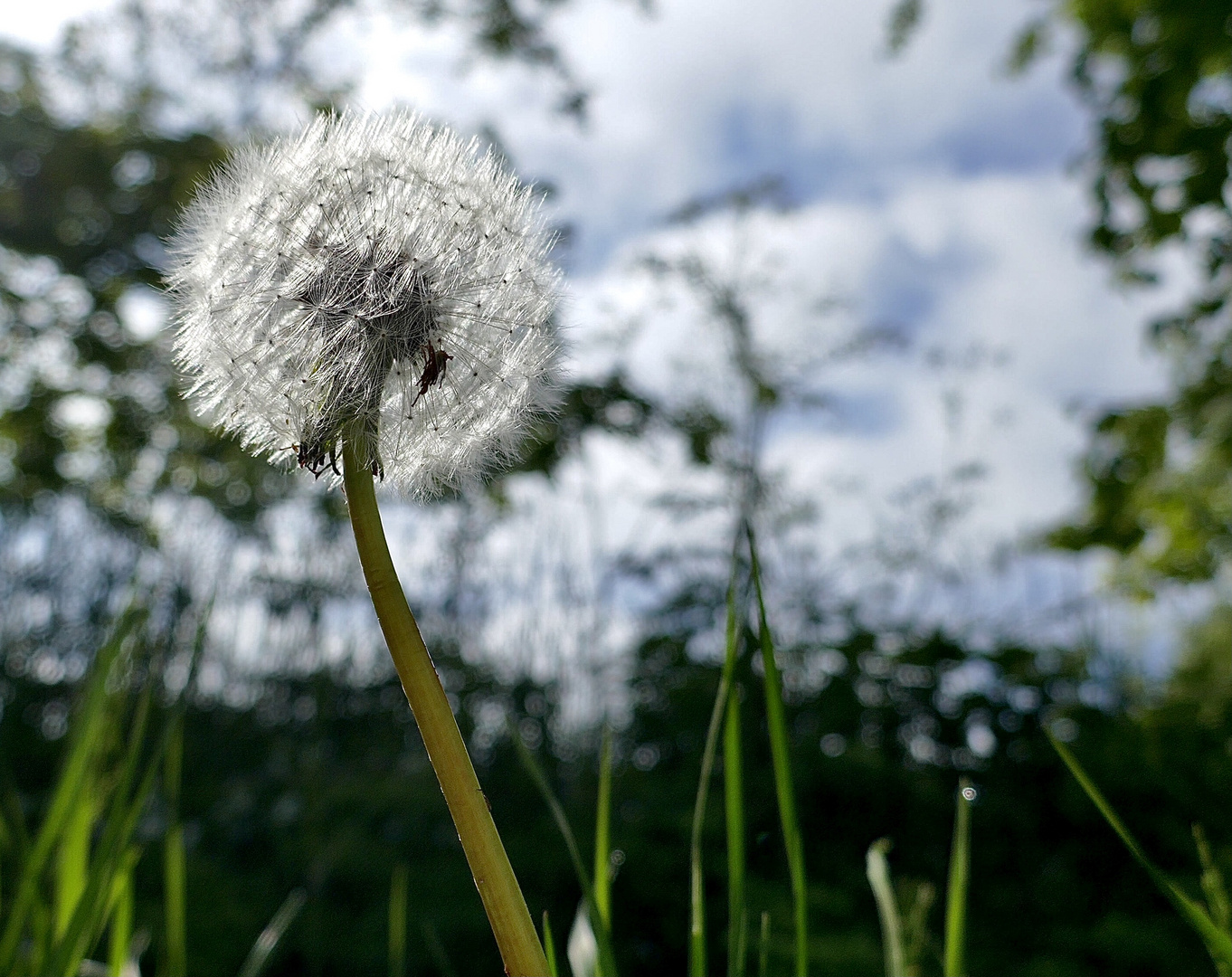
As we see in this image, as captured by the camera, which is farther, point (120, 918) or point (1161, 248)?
point (1161, 248)

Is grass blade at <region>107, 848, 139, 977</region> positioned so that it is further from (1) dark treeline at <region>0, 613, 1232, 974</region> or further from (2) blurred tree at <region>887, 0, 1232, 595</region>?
(2) blurred tree at <region>887, 0, 1232, 595</region>

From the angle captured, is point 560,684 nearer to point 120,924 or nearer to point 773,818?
point 773,818

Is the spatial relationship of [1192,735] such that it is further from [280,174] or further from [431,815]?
[280,174]

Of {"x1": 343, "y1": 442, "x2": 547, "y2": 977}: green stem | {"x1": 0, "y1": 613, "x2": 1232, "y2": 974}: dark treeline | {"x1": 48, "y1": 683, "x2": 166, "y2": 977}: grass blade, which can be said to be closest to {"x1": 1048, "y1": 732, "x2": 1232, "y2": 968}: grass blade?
{"x1": 343, "y1": 442, "x2": 547, "y2": 977}: green stem

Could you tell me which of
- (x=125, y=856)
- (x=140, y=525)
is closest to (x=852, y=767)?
(x=125, y=856)

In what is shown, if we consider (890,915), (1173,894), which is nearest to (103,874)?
(890,915)

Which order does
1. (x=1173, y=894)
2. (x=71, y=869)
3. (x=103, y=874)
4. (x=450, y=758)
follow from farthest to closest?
(x=71, y=869) → (x=103, y=874) → (x=1173, y=894) → (x=450, y=758)

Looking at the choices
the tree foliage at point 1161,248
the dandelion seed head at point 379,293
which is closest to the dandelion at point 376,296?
the dandelion seed head at point 379,293
